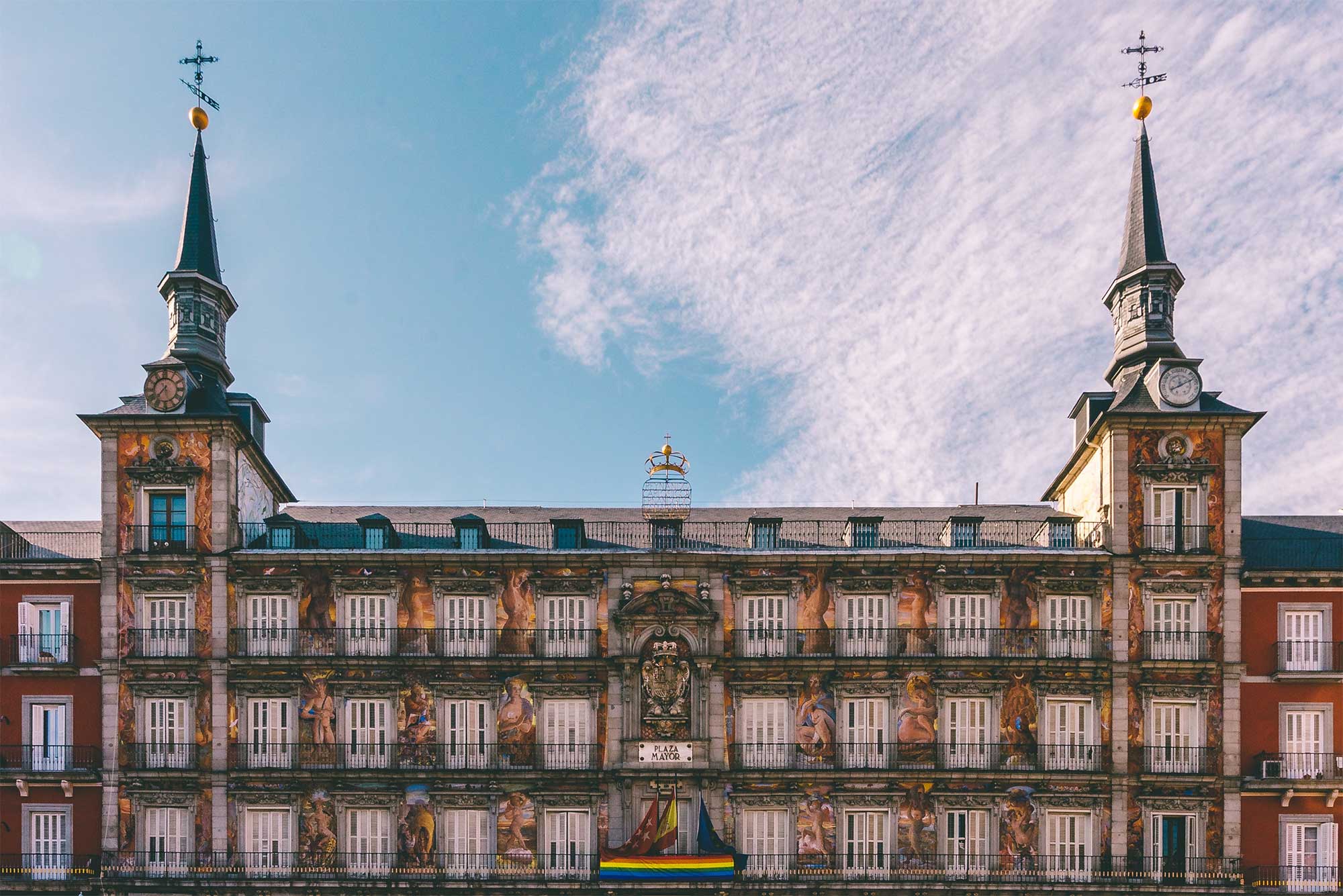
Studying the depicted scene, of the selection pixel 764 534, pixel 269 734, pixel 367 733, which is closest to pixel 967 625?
pixel 764 534

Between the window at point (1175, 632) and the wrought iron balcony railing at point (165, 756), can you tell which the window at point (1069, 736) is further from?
the wrought iron balcony railing at point (165, 756)

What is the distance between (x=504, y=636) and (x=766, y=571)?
11.5m

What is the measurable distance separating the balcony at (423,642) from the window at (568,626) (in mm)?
28

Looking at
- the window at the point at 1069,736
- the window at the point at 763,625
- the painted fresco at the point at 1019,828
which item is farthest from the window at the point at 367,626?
the window at the point at 1069,736

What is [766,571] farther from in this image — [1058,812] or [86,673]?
[86,673]

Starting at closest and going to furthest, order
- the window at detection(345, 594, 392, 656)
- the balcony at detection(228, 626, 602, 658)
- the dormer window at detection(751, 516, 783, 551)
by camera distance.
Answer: the balcony at detection(228, 626, 602, 658)
the window at detection(345, 594, 392, 656)
the dormer window at detection(751, 516, 783, 551)

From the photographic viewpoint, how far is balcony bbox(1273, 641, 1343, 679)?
4216cm

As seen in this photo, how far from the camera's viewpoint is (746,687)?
43.0 m

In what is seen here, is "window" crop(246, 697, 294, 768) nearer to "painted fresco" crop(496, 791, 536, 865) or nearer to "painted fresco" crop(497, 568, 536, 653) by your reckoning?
"painted fresco" crop(496, 791, 536, 865)

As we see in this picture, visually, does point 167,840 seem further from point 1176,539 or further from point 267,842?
point 1176,539

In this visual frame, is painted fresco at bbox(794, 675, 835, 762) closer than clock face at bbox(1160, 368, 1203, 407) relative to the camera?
Yes

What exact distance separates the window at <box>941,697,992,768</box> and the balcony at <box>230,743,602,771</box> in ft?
47.5

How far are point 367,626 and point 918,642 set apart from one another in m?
23.2

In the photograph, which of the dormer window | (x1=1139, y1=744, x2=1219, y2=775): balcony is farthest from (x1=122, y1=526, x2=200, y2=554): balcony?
(x1=1139, y1=744, x2=1219, y2=775): balcony
